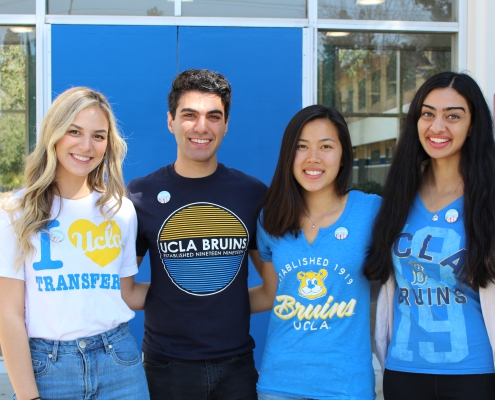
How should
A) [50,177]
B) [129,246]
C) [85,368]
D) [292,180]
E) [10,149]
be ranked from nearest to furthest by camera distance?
[85,368] → [50,177] → [129,246] → [292,180] → [10,149]

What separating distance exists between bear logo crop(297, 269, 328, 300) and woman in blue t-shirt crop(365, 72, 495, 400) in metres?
0.20

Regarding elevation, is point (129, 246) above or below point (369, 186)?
below

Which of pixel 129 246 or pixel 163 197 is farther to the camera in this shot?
pixel 163 197

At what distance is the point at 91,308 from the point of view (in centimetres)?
210

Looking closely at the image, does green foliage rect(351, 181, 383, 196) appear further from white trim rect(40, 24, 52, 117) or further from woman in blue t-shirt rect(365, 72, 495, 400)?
white trim rect(40, 24, 52, 117)

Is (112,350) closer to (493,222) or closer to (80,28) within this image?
(493,222)

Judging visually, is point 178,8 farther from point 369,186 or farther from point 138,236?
point 138,236

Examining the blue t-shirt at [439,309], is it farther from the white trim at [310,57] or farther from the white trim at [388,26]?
the white trim at [388,26]

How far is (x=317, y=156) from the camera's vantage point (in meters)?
2.42

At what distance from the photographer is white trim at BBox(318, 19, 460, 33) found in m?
4.46

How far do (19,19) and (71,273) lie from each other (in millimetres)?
2939

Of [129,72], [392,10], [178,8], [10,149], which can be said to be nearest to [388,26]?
[392,10]

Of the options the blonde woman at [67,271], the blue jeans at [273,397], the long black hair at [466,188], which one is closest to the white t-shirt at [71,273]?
the blonde woman at [67,271]

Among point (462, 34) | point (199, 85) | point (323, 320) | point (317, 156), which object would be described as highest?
point (462, 34)
